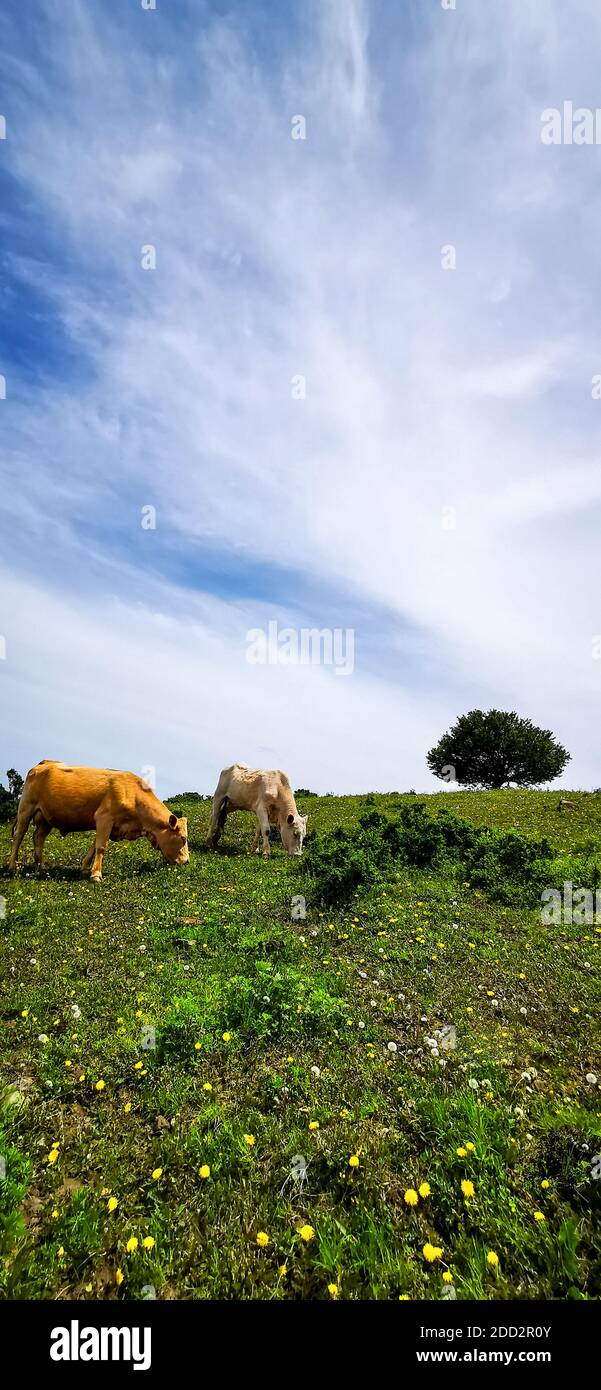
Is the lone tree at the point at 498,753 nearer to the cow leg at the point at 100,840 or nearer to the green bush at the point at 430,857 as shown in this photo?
the green bush at the point at 430,857

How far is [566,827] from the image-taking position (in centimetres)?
2230

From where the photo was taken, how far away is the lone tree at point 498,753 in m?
55.6

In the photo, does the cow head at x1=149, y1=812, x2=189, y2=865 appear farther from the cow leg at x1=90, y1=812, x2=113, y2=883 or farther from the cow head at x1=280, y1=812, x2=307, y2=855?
the cow head at x1=280, y1=812, x2=307, y2=855

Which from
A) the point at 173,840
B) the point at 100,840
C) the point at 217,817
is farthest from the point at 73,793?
the point at 217,817

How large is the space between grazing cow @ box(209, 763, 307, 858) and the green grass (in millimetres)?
7642

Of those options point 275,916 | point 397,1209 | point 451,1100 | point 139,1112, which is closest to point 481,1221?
point 397,1209

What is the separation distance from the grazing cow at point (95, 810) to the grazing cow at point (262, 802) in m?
3.65

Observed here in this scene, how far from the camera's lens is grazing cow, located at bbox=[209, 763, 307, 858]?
19.5 meters

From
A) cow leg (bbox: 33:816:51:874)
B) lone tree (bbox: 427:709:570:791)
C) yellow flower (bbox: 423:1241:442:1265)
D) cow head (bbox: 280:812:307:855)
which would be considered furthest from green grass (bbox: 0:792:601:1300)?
lone tree (bbox: 427:709:570:791)

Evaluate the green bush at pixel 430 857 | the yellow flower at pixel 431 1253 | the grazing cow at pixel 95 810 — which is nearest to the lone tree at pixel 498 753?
the green bush at pixel 430 857

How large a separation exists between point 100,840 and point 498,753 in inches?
1896
